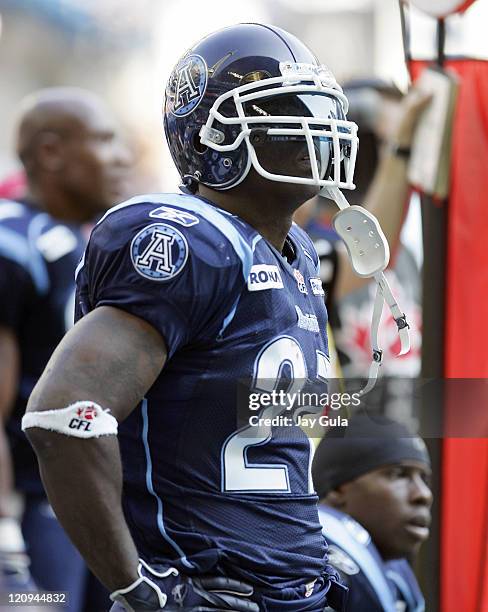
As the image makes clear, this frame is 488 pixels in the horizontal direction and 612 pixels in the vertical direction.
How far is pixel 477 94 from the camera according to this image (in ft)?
13.9

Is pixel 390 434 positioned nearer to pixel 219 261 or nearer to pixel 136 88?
pixel 219 261

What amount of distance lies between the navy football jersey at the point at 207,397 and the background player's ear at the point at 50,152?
287cm

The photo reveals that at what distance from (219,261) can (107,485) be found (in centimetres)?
41

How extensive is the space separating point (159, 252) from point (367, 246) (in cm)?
46

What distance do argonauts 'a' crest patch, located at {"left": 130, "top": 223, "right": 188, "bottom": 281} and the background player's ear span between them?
3.02 meters

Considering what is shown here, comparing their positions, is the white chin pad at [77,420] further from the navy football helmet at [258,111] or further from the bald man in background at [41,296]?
the bald man in background at [41,296]

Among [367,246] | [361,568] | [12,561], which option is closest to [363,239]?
[367,246]

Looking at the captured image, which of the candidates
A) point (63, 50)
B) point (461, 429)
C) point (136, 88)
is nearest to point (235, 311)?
point (461, 429)

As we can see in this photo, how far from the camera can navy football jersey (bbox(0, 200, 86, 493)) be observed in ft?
15.7

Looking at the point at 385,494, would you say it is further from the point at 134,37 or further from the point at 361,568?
the point at 134,37

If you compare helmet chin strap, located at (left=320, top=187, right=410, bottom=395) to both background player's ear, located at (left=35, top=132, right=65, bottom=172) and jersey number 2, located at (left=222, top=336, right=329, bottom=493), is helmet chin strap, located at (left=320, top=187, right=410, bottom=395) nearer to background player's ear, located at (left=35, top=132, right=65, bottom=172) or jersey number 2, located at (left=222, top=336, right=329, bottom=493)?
jersey number 2, located at (left=222, top=336, right=329, bottom=493)

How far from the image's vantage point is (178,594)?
2338mm

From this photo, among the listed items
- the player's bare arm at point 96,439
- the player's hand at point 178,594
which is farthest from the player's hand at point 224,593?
the player's bare arm at point 96,439

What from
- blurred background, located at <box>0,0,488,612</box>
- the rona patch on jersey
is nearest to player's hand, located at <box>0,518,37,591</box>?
the rona patch on jersey
